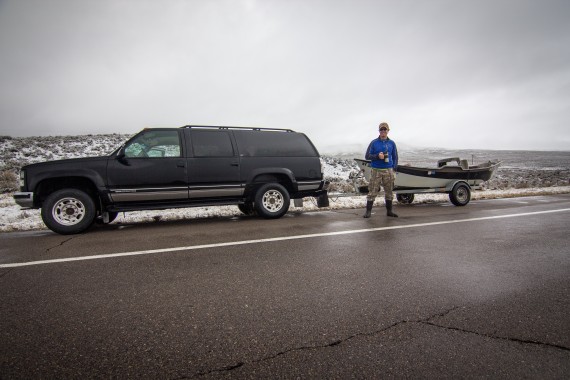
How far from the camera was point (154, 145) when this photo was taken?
20.9 feet

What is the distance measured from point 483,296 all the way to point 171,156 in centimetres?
580

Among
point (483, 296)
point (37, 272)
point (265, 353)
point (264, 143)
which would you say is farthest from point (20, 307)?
point (264, 143)

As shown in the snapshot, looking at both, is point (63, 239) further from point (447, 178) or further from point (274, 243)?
point (447, 178)

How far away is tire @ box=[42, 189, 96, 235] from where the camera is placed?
18.2 ft

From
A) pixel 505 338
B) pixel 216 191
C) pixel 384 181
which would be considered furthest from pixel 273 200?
pixel 505 338

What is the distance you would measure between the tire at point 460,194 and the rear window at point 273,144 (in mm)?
4708

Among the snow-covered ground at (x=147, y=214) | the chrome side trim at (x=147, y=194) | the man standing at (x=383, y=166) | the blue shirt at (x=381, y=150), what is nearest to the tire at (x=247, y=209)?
the snow-covered ground at (x=147, y=214)

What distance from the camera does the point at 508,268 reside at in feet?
11.0

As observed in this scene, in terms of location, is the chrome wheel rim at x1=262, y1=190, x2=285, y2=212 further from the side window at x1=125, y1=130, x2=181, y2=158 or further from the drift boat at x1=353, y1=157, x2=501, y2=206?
the drift boat at x1=353, y1=157, x2=501, y2=206

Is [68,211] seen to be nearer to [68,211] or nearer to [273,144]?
[68,211]

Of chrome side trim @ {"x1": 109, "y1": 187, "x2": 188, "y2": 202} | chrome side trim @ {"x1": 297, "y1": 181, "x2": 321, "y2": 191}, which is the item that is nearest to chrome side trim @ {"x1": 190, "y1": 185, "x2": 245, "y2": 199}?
chrome side trim @ {"x1": 109, "y1": 187, "x2": 188, "y2": 202}

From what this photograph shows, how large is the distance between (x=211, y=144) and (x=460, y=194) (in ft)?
24.8

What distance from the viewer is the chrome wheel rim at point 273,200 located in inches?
277

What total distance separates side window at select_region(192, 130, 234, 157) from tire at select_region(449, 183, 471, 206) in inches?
268
